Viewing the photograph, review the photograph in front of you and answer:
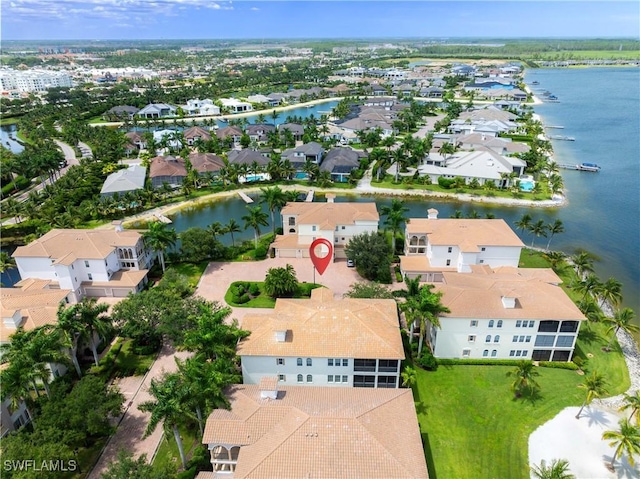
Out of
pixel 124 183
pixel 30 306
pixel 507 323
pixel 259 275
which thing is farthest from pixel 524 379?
pixel 124 183

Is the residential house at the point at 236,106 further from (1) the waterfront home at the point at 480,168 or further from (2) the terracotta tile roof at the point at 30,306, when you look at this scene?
(2) the terracotta tile roof at the point at 30,306

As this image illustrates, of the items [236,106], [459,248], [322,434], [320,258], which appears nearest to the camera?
[322,434]

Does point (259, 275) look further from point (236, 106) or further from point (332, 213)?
point (236, 106)

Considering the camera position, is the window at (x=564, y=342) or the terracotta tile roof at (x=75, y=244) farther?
the terracotta tile roof at (x=75, y=244)

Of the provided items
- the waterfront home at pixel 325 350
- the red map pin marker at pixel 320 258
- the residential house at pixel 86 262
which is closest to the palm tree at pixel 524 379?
the waterfront home at pixel 325 350

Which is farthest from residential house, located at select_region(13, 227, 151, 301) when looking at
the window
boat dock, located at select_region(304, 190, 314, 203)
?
the window

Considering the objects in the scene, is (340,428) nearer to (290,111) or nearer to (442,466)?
(442,466)
